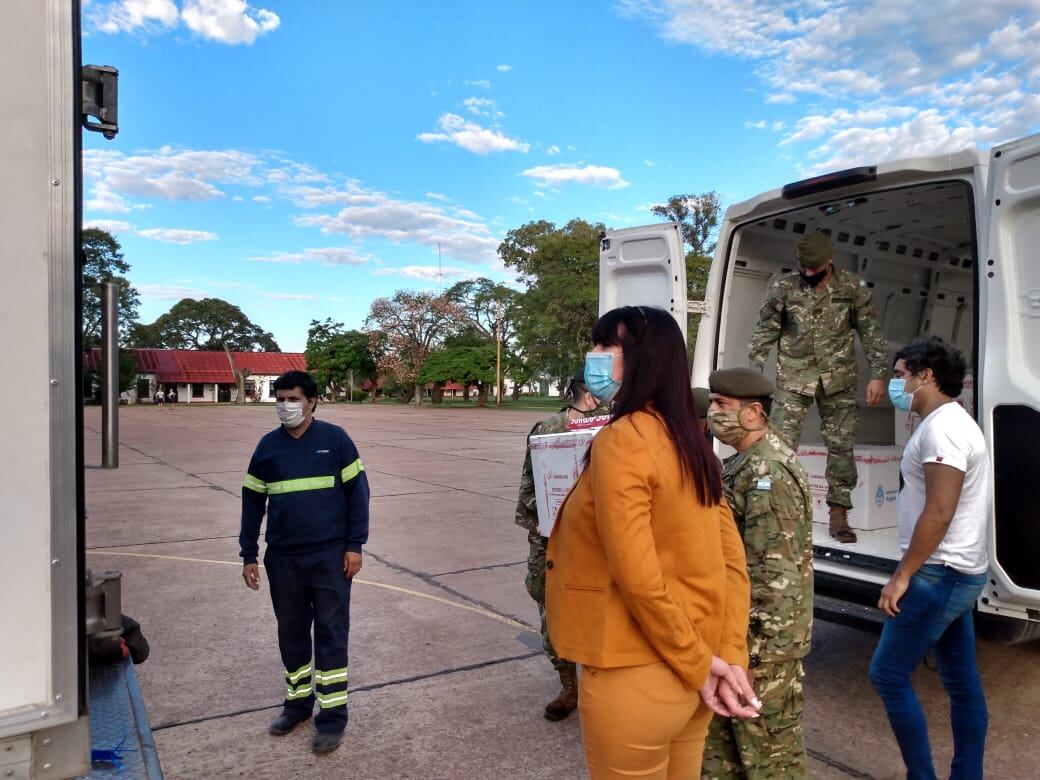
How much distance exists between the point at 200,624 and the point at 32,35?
4.54 m

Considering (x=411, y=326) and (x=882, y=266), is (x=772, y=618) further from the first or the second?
(x=411, y=326)

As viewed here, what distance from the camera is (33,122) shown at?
171 cm

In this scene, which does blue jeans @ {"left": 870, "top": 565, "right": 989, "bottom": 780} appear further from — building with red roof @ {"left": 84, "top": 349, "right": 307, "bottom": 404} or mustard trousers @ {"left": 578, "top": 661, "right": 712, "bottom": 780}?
building with red roof @ {"left": 84, "top": 349, "right": 307, "bottom": 404}

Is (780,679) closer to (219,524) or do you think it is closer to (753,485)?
(753,485)

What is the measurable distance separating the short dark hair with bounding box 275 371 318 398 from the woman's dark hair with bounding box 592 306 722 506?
2.19 meters

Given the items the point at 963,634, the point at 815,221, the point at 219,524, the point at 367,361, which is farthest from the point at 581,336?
the point at 963,634

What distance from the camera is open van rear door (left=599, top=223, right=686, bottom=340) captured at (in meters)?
5.01

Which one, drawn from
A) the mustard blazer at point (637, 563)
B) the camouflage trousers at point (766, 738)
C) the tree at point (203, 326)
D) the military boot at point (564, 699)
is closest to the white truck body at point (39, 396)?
the mustard blazer at point (637, 563)

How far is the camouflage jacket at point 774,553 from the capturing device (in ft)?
8.34

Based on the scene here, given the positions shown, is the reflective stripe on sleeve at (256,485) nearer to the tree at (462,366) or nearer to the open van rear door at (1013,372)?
the open van rear door at (1013,372)

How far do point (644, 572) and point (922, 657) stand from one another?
1721 mm

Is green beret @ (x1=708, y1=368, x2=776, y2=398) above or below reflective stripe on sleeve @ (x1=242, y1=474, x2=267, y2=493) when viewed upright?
above

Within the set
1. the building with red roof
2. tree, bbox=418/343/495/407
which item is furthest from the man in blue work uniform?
the building with red roof

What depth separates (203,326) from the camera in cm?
9788
